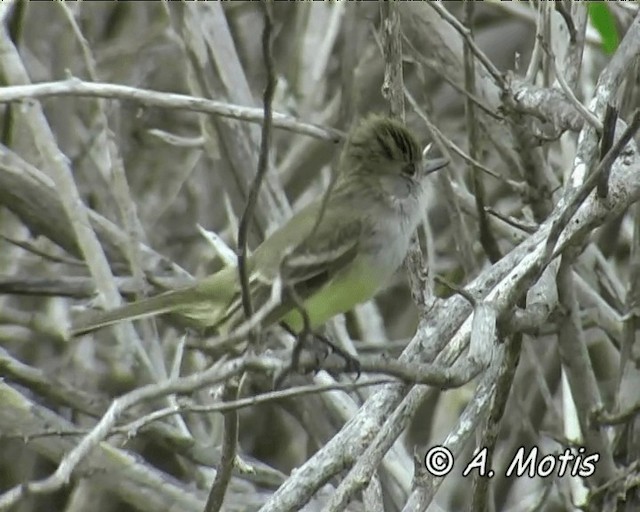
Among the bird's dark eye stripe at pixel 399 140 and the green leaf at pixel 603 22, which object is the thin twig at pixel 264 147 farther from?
the bird's dark eye stripe at pixel 399 140

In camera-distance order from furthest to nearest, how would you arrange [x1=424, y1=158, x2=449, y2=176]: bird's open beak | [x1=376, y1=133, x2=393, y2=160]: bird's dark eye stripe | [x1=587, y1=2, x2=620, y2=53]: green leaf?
[x1=376, y1=133, x2=393, y2=160]: bird's dark eye stripe → [x1=424, y1=158, x2=449, y2=176]: bird's open beak → [x1=587, y1=2, x2=620, y2=53]: green leaf

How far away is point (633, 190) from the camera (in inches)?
113

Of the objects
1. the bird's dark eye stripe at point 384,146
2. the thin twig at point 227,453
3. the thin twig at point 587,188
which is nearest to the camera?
the thin twig at point 587,188

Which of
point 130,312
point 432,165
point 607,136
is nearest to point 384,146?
point 432,165

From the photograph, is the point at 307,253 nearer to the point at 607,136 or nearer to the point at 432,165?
the point at 432,165

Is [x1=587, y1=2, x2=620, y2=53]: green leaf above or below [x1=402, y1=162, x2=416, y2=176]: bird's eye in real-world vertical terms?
above

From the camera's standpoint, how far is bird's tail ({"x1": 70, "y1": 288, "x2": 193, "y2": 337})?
11.9 ft

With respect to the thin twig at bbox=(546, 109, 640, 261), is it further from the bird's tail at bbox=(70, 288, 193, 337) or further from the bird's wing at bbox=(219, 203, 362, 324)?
the bird's tail at bbox=(70, 288, 193, 337)

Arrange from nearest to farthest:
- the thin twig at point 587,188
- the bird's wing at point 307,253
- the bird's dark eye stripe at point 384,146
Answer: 1. the thin twig at point 587,188
2. the bird's wing at point 307,253
3. the bird's dark eye stripe at point 384,146

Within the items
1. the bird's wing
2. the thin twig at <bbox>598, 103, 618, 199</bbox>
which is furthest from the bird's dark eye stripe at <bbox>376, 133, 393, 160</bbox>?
the thin twig at <bbox>598, 103, 618, 199</bbox>

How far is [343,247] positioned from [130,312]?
25.5 inches

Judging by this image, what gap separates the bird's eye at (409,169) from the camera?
4027 millimetres

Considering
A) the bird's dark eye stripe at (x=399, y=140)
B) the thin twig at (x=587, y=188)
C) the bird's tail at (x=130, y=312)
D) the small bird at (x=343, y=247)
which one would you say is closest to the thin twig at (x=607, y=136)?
the thin twig at (x=587, y=188)

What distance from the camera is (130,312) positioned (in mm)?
3619
